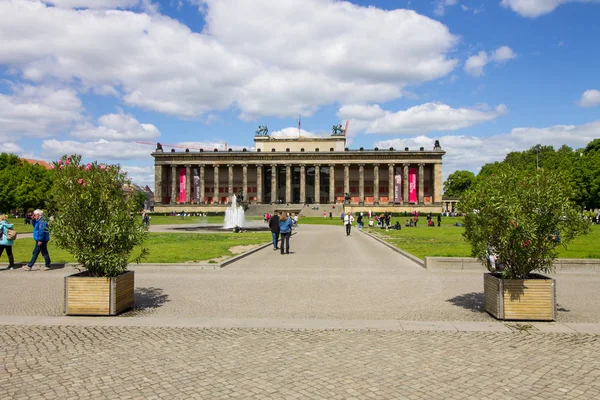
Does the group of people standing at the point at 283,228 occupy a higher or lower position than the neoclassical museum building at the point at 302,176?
lower

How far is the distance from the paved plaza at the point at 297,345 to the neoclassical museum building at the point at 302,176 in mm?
92252

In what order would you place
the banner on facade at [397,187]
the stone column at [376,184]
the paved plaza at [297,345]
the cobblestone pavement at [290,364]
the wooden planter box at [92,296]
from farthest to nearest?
1. the stone column at [376,184]
2. the banner on facade at [397,187]
3. the wooden planter box at [92,296]
4. the paved plaza at [297,345]
5. the cobblestone pavement at [290,364]

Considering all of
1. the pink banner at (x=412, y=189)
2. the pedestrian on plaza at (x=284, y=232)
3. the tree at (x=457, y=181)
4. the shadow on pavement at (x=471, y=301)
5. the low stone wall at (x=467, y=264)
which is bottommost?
the shadow on pavement at (x=471, y=301)

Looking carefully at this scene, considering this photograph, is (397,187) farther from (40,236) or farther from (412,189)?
(40,236)

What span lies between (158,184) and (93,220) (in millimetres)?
106835

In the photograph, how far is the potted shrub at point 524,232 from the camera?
368 inches

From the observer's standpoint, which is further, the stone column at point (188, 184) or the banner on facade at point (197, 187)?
the stone column at point (188, 184)

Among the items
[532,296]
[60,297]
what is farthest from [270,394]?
[60,297]

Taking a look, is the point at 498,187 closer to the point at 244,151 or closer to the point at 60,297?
the point at 60,297

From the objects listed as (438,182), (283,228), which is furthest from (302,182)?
(283,228)

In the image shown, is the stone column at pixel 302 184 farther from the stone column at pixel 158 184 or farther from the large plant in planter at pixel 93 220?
the large plant in planter at pixel 93 220

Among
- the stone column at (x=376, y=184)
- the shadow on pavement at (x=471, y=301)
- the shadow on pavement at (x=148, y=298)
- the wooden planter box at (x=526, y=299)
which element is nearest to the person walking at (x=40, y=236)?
the shadow on pavement at (x=148, y=298)

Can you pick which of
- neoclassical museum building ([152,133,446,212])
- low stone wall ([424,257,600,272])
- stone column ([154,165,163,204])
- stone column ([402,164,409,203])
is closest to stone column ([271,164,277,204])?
neoclassical museum building ([152,133,446,212])

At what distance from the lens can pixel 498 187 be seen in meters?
9.83
